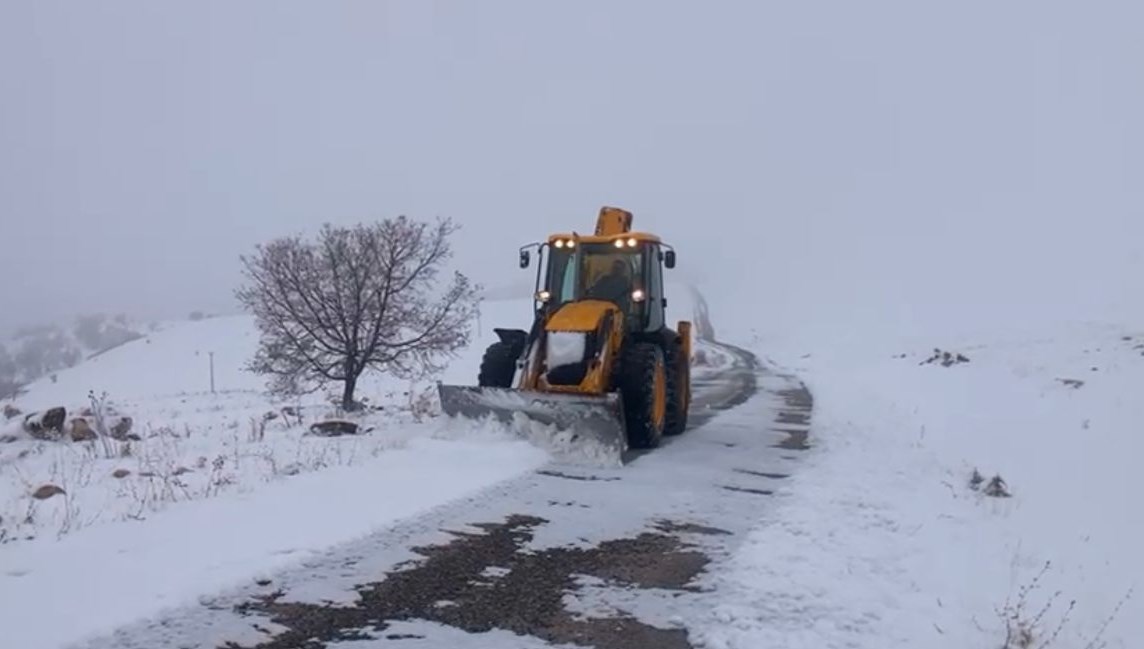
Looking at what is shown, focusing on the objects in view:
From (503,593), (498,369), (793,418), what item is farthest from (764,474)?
(793,418)

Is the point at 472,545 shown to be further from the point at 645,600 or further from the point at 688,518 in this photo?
the point at 688,518

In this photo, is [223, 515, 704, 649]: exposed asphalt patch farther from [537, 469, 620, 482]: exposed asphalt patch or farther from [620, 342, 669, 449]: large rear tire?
[620, 342, 669, 449]: large rear tire

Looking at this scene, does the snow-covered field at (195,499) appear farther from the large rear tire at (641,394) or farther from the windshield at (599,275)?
the windshield at (599,275)

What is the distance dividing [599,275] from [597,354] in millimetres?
1807

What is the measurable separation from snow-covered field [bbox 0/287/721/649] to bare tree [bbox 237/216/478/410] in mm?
3328

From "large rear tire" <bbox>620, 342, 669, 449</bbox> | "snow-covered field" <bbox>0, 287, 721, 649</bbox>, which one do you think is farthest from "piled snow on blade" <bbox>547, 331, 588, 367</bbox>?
"snow-covered field" <bbox>0, 287, 721, 649</bbox>

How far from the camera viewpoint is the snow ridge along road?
4.74 meters

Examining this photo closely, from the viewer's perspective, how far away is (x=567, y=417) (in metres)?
10.2

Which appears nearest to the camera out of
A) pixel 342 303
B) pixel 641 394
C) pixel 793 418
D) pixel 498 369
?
pixel 641 394

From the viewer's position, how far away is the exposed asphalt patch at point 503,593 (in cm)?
481

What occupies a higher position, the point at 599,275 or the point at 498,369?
the point at 599,275

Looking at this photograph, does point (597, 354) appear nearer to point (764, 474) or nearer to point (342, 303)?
point (764, 474)

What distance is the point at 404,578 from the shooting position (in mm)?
5680

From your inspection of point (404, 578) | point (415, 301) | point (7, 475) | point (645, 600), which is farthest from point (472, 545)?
point (415, 301)
